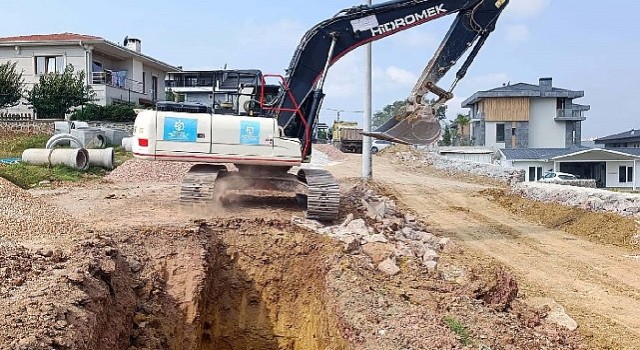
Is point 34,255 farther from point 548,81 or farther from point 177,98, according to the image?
point 548,81

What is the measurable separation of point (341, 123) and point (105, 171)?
31804 millimetres

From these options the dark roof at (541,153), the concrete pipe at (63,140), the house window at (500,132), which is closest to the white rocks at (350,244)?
the concrete pipe at (63,140)

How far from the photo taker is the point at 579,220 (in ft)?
54.6

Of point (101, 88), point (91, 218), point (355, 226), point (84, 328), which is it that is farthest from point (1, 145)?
point (84, 328)

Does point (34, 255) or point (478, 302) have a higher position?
point (34, 255)

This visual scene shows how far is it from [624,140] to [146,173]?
47794 millimetres

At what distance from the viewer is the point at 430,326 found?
257 inches

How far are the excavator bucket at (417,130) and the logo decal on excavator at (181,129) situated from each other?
3.07 metres

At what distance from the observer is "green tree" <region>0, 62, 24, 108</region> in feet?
104

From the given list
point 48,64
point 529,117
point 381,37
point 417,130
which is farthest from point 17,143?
point 529,117

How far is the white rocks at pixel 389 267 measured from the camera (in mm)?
8695

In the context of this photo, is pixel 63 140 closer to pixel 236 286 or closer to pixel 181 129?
pixel 181 129

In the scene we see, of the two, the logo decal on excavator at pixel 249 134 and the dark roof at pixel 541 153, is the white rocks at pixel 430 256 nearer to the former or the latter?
the logo decal on excavator at pixel 249 134

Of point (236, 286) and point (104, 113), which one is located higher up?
point (104, 113)
